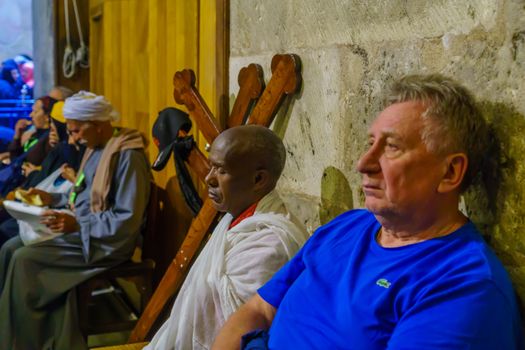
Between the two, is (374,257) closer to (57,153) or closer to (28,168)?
(57,153)

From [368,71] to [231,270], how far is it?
0.68 meters

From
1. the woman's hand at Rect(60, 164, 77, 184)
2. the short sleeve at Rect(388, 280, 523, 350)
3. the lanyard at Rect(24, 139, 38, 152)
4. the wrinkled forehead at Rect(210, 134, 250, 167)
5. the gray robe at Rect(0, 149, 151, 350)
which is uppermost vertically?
the wrinkled forehead at Rect(210, 134, 250, 167)

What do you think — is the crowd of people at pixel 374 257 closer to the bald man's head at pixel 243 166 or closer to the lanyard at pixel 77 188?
the bald man's head at pixel 243 166

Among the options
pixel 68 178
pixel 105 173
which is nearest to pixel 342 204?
pixel 105 173

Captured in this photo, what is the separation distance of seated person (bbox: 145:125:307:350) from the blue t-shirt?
0.67ft

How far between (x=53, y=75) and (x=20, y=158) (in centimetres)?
110

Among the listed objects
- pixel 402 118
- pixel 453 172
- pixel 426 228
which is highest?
pixel 402 118

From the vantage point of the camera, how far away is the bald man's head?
199 centimetres

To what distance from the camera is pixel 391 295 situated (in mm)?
1344

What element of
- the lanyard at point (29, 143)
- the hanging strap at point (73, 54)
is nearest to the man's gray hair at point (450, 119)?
the lanyard at point (29, 143)

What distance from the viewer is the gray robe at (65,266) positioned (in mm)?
3285

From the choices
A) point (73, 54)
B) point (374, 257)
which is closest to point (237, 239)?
point (374, 257)

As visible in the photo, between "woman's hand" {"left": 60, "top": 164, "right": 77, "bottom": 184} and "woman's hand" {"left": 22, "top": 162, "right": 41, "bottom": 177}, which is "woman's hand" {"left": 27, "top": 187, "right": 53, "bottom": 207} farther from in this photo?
"woman's hand" {"left": 22, "top": 162, "right": 41, "bottom": 177}

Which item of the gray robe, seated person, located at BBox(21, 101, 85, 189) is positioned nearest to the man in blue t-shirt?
the gray robe
